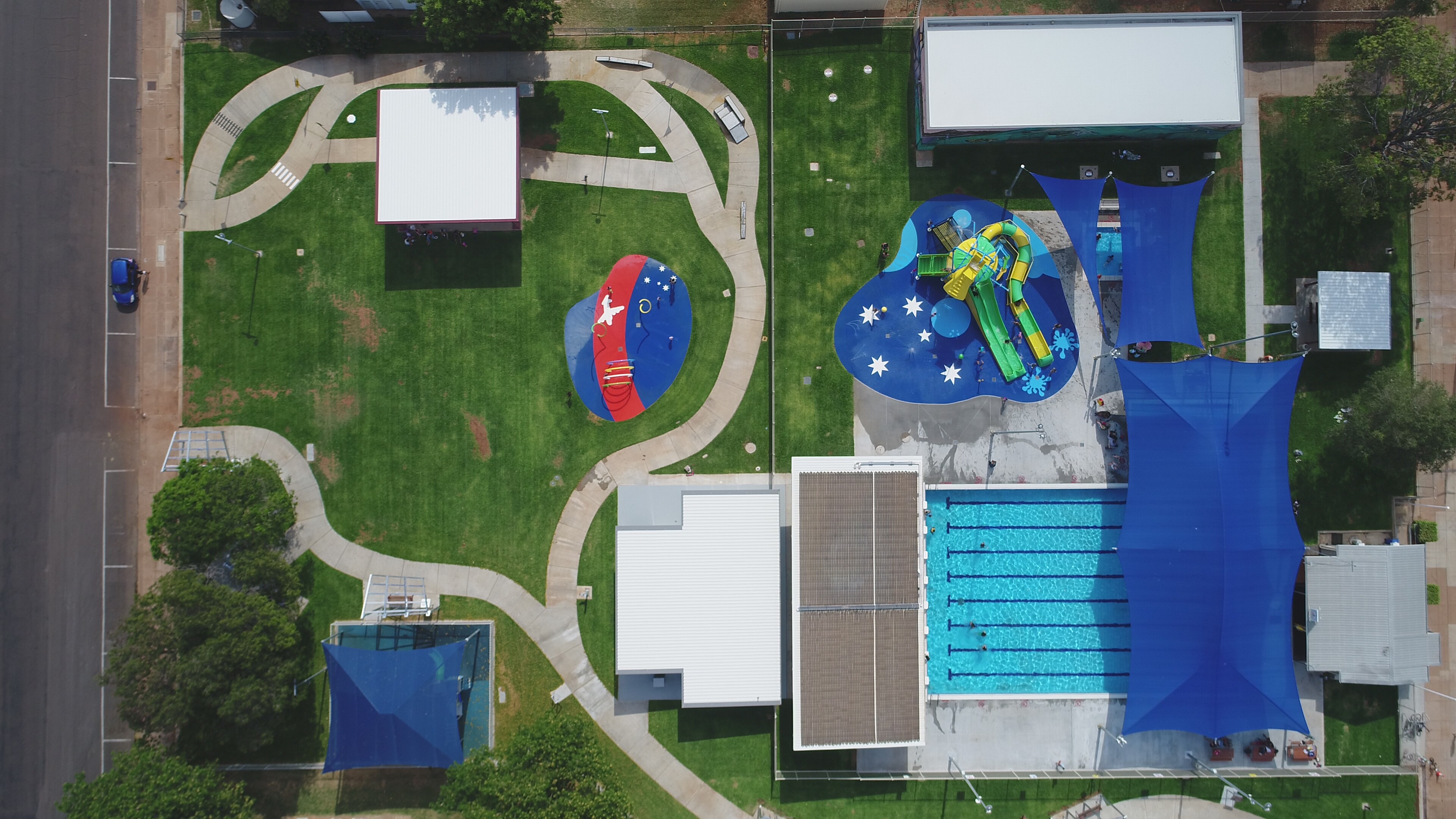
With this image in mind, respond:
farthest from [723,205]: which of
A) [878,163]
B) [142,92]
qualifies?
[142,92]

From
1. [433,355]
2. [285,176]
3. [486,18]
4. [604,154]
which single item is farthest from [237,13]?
[433,355]

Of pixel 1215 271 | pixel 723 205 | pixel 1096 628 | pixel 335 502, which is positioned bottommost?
pixel 1096 628

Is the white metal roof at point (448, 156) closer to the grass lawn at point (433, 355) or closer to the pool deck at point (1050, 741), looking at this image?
the grass lawn at point (433, 355)

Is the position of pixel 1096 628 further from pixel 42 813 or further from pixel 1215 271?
pixel 42 813

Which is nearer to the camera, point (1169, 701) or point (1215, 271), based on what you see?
point (1169, 701)

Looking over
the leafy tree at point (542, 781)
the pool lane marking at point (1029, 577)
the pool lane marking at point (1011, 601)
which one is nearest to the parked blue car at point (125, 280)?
the leafy tree at point (542, 781)
